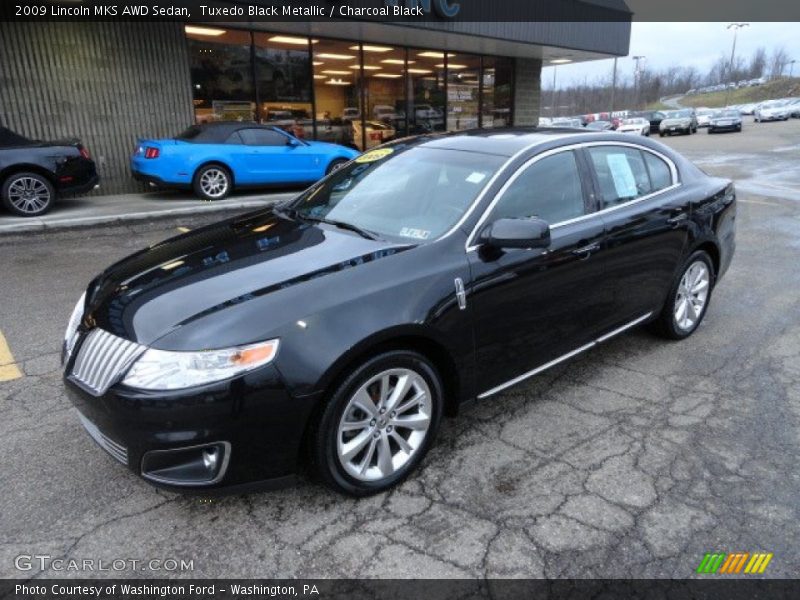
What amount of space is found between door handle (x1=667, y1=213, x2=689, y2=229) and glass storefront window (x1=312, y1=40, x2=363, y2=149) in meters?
11.7

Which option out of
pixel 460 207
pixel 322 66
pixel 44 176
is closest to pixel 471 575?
pixel 460 207

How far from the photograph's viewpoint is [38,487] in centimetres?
278

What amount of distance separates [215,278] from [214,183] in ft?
28.3

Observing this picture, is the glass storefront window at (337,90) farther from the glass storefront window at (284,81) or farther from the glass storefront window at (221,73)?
the glass storefront window at (221,73)

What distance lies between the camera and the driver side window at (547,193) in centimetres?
322

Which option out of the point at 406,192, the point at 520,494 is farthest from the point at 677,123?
the point at 520,494

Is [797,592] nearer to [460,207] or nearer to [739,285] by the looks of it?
[460,207]

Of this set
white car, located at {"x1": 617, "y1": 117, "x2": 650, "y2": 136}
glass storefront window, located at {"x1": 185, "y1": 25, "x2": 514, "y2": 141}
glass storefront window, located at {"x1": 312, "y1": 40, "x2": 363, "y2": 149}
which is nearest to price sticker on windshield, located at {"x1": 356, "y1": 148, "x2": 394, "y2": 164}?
glass storefront window, located at {"x1": 185, "y1": 25, "x2": 514, "y2": 141}

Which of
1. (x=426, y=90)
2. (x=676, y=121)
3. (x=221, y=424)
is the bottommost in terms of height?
(x=221, y=424)

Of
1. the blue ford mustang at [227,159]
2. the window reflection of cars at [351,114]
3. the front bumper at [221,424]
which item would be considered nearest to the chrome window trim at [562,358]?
→ the front bumper at [221,424]

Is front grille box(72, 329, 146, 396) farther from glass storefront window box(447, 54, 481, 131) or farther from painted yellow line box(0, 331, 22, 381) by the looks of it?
glass storefront window box(447, 54, 481, 131)

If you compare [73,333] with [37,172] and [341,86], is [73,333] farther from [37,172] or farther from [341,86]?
[341,86]

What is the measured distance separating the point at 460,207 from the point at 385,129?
44.9 feet

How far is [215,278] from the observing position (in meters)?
2.71
